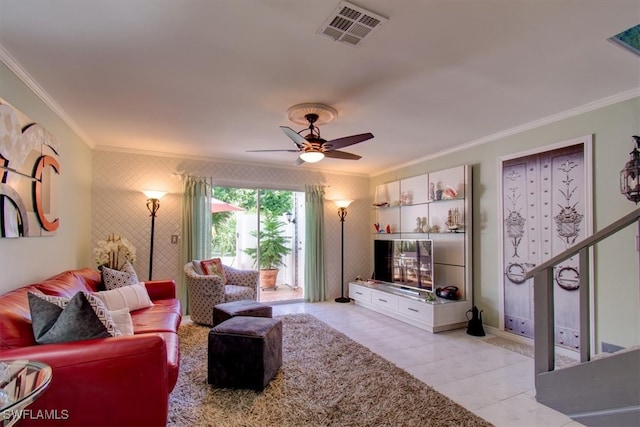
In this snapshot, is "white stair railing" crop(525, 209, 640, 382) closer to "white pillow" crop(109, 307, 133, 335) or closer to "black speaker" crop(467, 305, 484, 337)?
"black speaker" crop(467, 305, 484, 337)

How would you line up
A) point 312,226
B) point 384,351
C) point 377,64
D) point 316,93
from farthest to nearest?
point 312,226, point 384,351, point 316,93, point 377,64

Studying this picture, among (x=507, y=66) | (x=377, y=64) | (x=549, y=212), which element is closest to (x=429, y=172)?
(x=549, y=212)

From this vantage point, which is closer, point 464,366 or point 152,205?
point 464,366

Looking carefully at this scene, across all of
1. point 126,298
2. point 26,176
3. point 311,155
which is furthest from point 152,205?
point 311,155

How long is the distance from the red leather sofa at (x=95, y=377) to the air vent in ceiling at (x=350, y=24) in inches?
Answer: 83.1

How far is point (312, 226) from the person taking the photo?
5.84m

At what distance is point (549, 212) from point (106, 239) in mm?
5734

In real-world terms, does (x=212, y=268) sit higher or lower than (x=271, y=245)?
lower

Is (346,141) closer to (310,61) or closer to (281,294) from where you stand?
(310,61)

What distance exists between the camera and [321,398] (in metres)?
2.39

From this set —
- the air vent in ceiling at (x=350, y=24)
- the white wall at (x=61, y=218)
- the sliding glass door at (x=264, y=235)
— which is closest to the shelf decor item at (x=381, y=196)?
the sliding glass door at (x=264, y=235)

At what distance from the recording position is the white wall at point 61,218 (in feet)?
7.40

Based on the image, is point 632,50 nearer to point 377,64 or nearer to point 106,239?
point 377,64

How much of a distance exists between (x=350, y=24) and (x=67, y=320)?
93.7 inches
